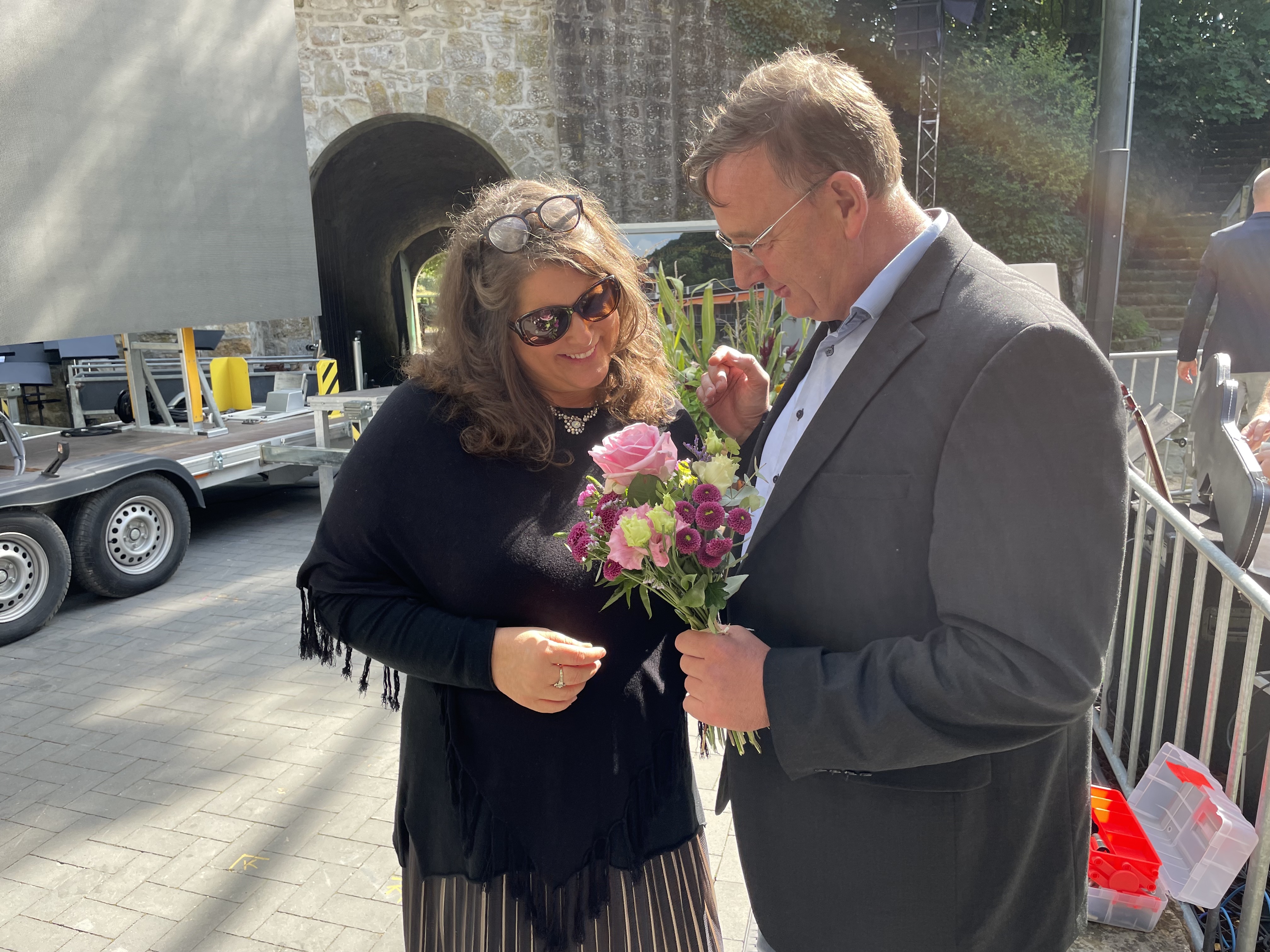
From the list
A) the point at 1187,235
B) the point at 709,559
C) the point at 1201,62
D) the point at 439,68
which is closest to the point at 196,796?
the point at 709,559

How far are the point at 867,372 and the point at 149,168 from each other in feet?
26.5

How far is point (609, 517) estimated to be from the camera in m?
1.39

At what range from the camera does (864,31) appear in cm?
1495

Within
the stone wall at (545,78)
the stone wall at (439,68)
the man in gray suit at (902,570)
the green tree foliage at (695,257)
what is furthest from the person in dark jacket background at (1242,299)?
the stone wall at (439,68)

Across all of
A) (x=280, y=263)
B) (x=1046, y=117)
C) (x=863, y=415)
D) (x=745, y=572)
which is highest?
(x=1046, y=117)

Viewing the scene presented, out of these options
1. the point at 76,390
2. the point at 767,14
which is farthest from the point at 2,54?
the point at 767,14

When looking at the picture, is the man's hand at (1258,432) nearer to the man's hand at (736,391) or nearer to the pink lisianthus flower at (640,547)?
the man's hand at (736,391)

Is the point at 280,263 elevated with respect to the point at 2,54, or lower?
lower

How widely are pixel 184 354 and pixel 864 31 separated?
12586mm

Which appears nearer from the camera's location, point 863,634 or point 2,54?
point 863,634

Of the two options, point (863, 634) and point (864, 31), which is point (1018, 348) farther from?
point (864, 31)

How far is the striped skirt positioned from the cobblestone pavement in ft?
3.24

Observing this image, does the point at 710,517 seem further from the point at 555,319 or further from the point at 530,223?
the point at 530,223

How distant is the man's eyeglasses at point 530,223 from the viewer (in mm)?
1815
